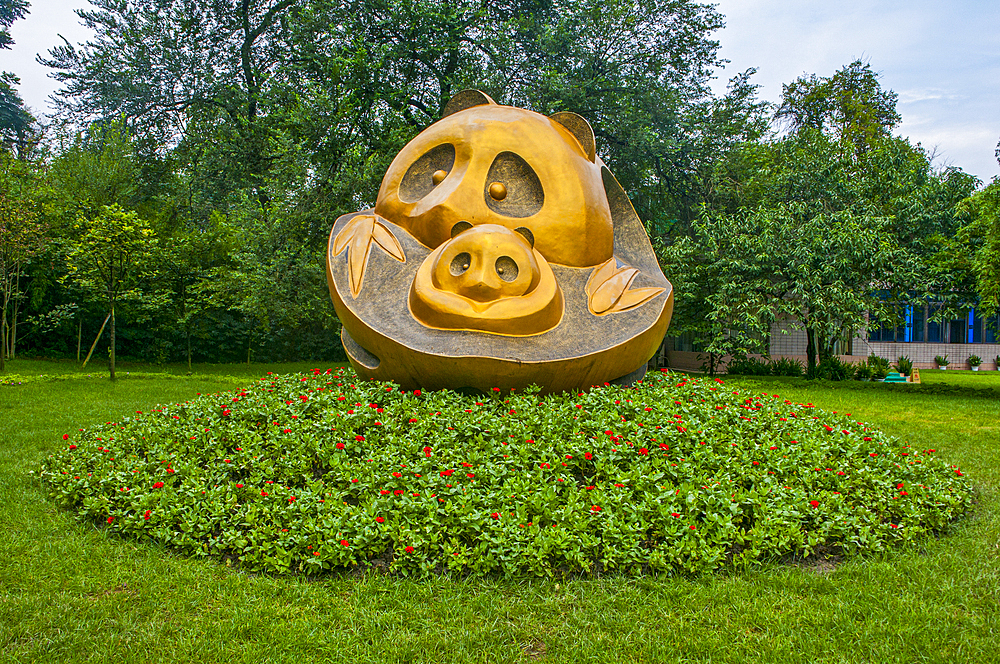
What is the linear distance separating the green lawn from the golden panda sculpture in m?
2.93

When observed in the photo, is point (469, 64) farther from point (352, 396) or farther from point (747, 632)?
point (747, 632)

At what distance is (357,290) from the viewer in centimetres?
704

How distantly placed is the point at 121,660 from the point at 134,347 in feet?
63.7

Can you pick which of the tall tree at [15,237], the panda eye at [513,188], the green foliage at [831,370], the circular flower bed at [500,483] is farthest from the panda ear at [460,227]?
the green foliage at [831,370]

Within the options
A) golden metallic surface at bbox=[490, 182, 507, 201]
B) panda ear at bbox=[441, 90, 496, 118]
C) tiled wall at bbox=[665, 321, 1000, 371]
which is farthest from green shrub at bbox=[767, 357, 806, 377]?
golden metallic surface at bbox=[490, 182, 507, 201]

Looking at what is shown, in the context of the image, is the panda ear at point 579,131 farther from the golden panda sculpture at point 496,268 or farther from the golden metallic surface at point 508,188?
the golden metallic surface at point 508,188

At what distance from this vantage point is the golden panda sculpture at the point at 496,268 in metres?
6.49

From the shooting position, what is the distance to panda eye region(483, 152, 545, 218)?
291 inches

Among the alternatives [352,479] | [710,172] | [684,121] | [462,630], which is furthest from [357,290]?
[710,172]

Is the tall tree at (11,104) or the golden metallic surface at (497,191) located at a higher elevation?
the tall tree at (11,104)

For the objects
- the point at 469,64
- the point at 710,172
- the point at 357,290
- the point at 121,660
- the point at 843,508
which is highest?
the point at 469,64

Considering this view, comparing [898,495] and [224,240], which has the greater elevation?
[224,240]

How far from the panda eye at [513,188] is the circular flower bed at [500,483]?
7.04ft

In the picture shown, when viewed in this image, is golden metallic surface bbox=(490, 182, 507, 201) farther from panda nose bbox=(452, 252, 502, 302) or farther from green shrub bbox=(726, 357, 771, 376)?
green shrub bbox=(726, 357, 771, 376)
